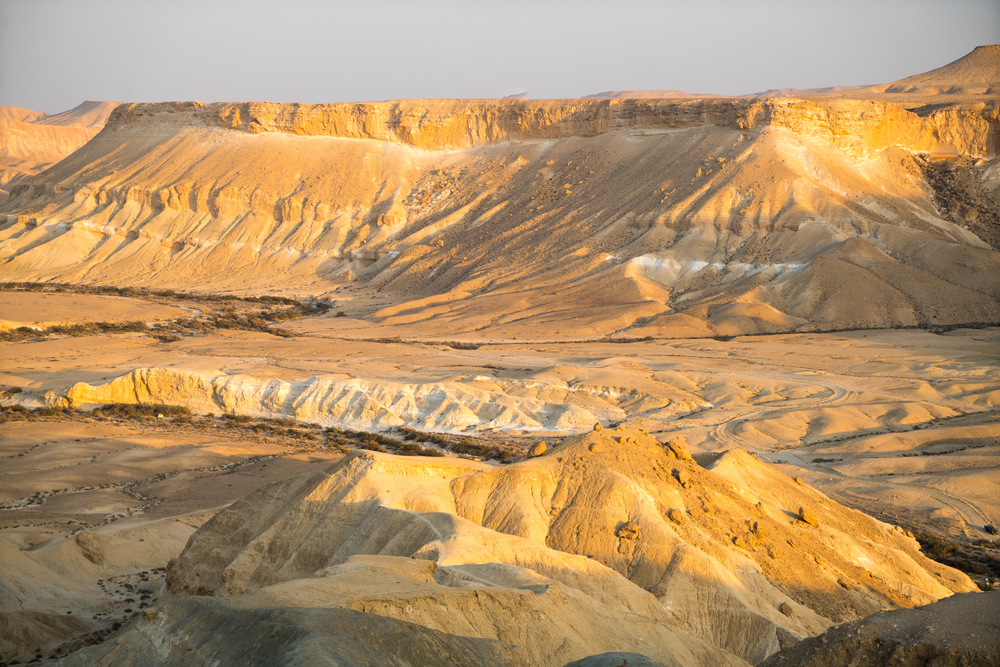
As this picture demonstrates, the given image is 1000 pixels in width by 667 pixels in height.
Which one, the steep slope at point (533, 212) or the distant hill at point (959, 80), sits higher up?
the distant hill at point (959, 80)

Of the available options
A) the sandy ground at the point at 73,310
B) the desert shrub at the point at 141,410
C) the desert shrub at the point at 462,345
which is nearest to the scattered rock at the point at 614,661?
the desert shrub at the point at 141,410

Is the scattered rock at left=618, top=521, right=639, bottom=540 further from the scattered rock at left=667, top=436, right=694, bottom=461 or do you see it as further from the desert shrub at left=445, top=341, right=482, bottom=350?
the desert shrub at left=445, top=341, right=482, bottom=350

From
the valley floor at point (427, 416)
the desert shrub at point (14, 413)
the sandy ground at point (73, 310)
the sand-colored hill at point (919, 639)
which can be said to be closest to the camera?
the sand-colored hill at point (919, 639)

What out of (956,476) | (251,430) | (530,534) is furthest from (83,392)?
(956,476)

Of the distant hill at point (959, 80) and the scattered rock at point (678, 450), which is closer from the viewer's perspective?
the scattered rock at point (678, 450)

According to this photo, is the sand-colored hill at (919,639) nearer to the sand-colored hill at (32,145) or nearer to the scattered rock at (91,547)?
the scattered rock at (91,547)

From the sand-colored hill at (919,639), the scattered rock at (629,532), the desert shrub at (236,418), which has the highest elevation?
the sand-colored hill at (919,639)

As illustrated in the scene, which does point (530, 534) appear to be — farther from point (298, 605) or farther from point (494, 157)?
point (494, 157)

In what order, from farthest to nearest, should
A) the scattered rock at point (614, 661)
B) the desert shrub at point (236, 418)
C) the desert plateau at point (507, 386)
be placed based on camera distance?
the desert shrub at point (236, 418), the desert plateau at point (507, 386), the scattered rock at point (614, 661)
